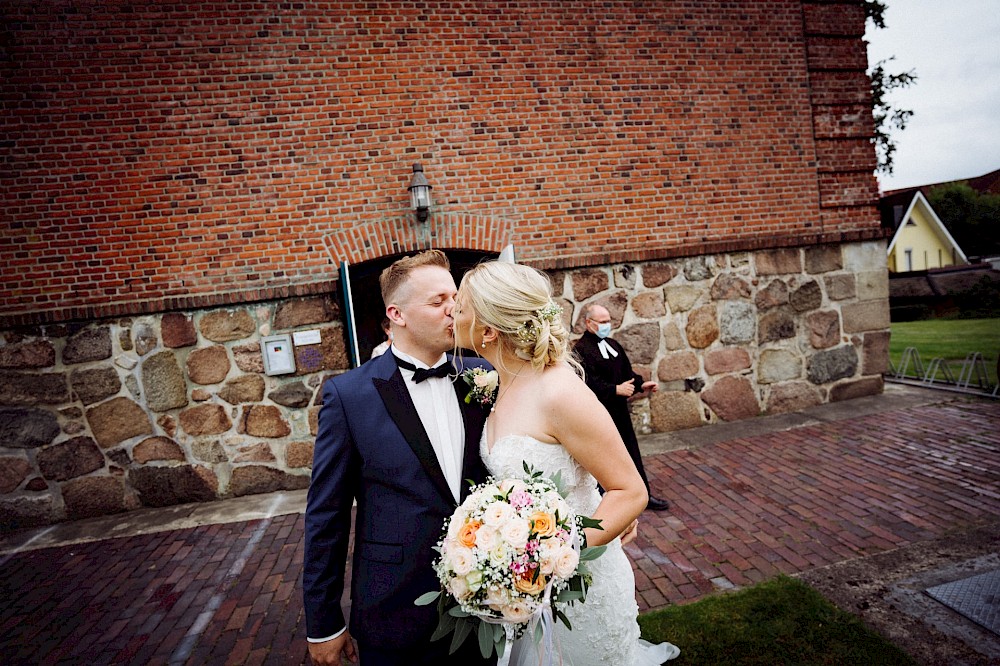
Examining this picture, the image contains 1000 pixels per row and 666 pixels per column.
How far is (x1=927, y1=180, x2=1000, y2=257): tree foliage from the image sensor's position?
37.6 m

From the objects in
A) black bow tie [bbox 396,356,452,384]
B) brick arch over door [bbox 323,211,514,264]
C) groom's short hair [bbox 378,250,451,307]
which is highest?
brick arch over door [bbox 323,211,514,264]

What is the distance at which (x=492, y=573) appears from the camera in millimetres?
1582

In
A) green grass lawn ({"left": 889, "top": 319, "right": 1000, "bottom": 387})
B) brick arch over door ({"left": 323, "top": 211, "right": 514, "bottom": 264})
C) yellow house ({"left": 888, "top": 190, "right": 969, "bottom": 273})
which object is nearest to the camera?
brick arch over door ({"left": 323, "top": 211, "right": 514, "bottom": 264})

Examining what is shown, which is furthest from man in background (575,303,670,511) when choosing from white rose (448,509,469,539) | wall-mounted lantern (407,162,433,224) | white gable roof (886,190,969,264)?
white gable roof (886,190,969,264)

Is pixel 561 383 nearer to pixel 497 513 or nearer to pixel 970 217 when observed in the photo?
pixel 497 513

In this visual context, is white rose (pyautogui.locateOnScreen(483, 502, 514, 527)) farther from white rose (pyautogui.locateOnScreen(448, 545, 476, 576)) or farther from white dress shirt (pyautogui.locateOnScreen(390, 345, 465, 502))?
white dress shirt (pyautogui.locateOnScreen(390, 345, 465, 502))

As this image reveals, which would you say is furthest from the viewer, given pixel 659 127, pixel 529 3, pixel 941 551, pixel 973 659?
pixel 659 127

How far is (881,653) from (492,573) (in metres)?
2.57

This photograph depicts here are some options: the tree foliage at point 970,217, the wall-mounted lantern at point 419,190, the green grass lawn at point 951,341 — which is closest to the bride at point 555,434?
the wall-mounted lantern at point 419,190

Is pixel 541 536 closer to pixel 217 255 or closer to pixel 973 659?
pixel 973 659

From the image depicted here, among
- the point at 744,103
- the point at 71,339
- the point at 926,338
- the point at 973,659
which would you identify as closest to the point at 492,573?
the point at 973,659

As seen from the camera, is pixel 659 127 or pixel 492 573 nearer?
pixel 492 573

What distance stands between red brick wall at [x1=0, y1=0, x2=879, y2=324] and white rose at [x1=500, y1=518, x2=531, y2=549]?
15.4 feet

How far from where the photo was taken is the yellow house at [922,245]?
3294cm
